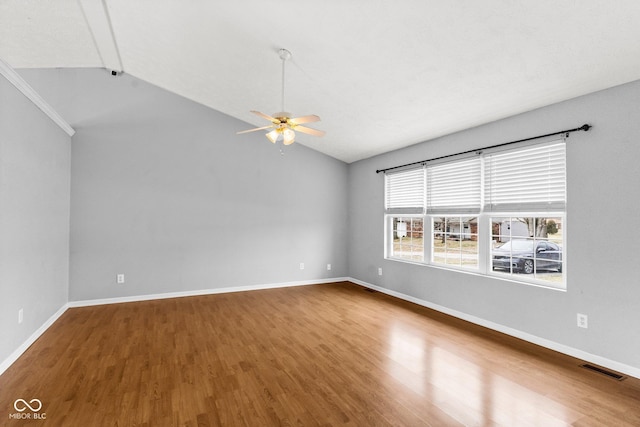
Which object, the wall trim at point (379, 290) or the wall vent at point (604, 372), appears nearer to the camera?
the wall vent at point (604, 372)

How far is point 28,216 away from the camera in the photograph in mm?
3072

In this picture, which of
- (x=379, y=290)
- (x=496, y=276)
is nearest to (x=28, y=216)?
(x=379, y=290)

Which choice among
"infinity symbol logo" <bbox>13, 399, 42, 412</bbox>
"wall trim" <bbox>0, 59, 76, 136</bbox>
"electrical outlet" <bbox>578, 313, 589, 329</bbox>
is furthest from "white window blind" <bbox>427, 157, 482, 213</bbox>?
"wall trim" <bbox>0, 59, 76, 136</bbox>

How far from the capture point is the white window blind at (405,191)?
4.83 m

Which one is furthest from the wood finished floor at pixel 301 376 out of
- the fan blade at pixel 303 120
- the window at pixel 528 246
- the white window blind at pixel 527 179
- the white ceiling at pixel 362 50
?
the white ceiling at pixel 362 50

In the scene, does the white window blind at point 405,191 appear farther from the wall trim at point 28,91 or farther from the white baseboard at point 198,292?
the wall trim at point 28,91

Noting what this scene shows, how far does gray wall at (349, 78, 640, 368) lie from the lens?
260cm

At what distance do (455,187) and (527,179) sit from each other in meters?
0.96

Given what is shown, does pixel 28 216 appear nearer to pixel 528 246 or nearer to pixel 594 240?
pixel 528 246

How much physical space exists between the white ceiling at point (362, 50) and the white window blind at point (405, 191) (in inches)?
25.7

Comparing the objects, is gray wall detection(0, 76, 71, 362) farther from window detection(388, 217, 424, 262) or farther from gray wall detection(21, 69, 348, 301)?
window detection(388, 217, 424, 262)

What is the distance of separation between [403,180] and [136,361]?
14.7ft

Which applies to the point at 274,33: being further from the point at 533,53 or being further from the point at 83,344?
the point at 83,344

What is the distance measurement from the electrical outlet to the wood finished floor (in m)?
0.37
